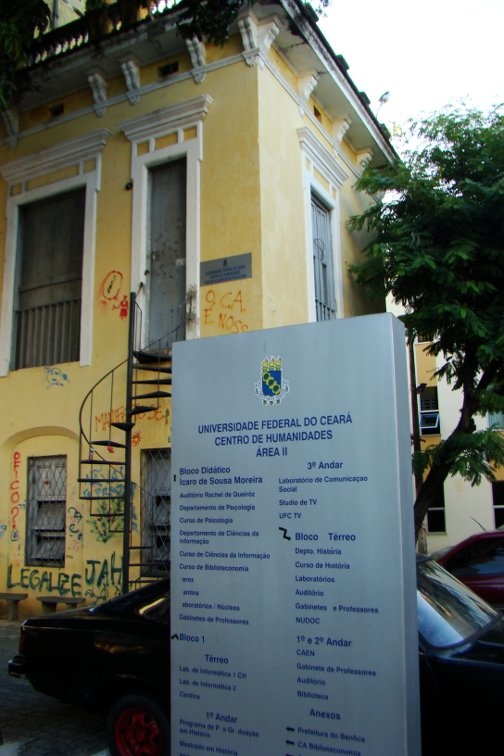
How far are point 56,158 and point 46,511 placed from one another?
5735 mm

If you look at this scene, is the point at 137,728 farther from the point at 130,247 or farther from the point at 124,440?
the point at 130,247

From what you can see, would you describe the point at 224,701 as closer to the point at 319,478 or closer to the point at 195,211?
the point at 319,478

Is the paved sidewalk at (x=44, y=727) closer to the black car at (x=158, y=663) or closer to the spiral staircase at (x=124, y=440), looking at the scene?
the black car at (x=158, y=663)

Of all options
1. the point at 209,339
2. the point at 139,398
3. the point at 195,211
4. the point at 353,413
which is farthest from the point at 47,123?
the point at 353,413

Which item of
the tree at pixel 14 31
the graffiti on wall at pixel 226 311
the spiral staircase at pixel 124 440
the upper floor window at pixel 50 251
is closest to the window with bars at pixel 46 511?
the spiral staircase at pixel 124 440

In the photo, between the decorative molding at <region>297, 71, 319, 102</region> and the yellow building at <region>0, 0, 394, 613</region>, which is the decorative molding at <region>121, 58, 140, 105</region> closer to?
the yellow building at <region>0, 0, 394, 613</region>

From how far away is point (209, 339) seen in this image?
13.0 feet

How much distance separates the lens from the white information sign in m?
3.34

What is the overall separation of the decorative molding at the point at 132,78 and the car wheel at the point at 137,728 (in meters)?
9.04

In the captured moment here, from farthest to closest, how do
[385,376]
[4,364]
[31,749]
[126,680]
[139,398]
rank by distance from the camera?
[4,364] → [139,398] → [31,749] → [126,680] → [385,376]

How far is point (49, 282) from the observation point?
11555 millimetres

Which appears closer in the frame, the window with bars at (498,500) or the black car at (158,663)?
the black car at (158,663)

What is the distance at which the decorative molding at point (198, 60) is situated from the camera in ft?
33.7

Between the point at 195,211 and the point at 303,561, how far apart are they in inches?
294
